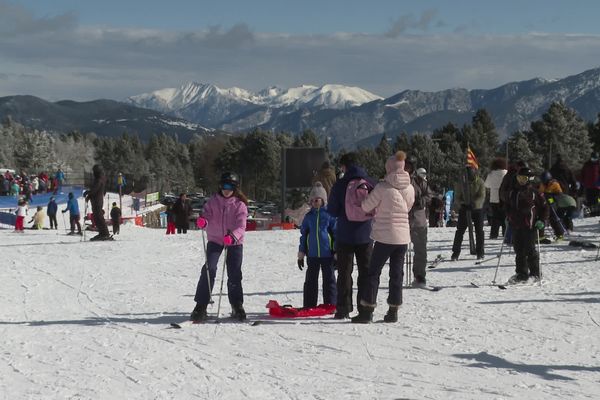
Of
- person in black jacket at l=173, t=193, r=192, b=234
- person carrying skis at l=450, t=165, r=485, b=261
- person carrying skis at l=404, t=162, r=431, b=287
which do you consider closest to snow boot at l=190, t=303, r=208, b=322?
person carrying skis at l=404, t=162, r=431, b=287

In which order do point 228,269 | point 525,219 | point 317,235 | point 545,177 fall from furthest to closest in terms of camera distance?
point 545,177, point 525,219, point 317,235, point 228,269

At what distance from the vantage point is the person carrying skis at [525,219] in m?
10.5

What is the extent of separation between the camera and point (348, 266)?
8.28 m

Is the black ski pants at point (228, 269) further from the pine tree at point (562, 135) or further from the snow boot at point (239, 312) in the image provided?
the pine tree at point (562, 135)

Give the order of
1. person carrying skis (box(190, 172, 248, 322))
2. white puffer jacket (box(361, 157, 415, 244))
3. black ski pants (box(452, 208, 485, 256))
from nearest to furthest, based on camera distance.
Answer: white puffer jacket (box(361, 157, 415, 244)) < person carrying skis (box(190, 172, 248, 322)) < black ski pants (box(452, 208, 485, 256))

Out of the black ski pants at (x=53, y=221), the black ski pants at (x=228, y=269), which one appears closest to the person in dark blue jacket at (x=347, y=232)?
the black ski pants at (x=228, y=269)

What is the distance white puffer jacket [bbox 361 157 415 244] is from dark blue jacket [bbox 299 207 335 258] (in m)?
0.78

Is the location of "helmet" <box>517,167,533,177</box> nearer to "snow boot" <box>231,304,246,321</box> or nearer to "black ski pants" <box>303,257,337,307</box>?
"black ski pants" <box>303,257,337,307</box>

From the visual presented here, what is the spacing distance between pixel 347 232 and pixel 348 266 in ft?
1.39

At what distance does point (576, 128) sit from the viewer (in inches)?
3270

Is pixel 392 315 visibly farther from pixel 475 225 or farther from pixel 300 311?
pixel 475 225

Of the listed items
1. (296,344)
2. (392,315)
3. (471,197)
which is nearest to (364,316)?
(392,315)

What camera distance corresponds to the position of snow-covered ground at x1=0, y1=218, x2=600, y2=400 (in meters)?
5.82

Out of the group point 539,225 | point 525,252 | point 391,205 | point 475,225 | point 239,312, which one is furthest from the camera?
point 475,225
